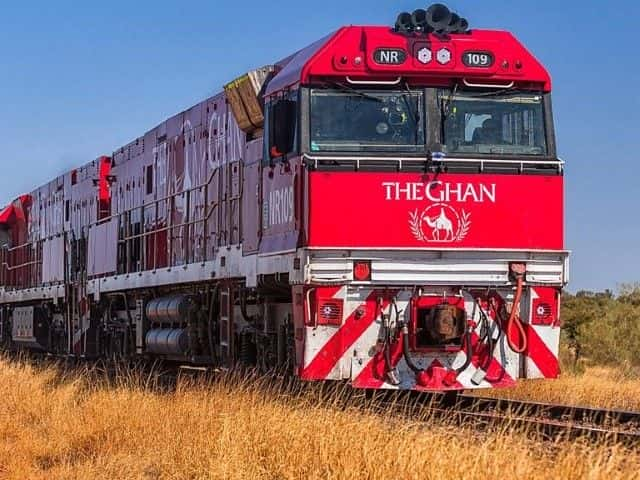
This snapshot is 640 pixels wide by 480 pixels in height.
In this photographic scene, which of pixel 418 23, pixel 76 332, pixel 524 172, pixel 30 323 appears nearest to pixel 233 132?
pixel 418 23

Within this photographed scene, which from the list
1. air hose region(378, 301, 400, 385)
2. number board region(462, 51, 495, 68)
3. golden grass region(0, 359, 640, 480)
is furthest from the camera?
number board region(462, 51, 495, 68)

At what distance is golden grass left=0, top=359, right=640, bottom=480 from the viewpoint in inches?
249

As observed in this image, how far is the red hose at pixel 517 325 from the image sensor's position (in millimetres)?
10461

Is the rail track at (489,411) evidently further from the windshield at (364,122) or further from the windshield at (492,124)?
the windshield at (492,124)

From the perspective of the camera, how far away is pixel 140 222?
721 inches

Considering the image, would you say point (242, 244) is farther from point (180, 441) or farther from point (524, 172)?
point (180, 441)

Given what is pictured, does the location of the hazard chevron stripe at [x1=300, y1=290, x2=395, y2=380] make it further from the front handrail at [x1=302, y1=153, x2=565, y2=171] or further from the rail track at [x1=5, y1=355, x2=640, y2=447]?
the front handrail at [x1=302, y1=153, x2=565, y2=171]

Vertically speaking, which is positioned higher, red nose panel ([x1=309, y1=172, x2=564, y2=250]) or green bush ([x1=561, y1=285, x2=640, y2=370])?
red nose panel ([x1=309, y1=172, x2=564, y2=250])

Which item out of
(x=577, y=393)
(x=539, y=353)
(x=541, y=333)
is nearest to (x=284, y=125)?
(x=541, y=333)

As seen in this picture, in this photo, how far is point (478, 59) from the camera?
35.1ft

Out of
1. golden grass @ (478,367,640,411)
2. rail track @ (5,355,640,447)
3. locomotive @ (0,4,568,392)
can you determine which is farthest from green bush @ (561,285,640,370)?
locomotive @ (0,4,568,392)

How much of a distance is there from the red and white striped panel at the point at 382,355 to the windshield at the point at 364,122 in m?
1.35

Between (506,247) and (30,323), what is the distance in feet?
55.7

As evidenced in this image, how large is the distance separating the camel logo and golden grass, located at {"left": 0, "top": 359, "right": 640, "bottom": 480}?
180 cm
